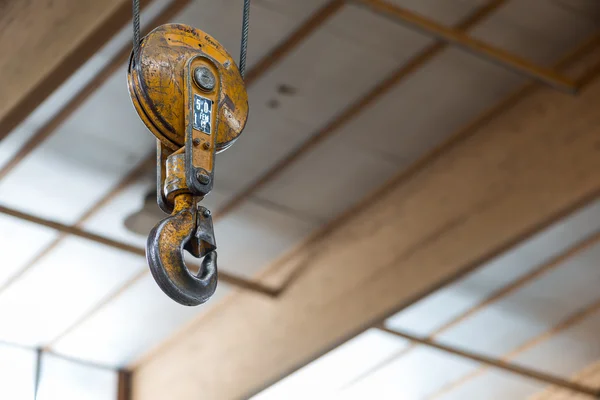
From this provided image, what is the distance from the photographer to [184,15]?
1127 centimetres

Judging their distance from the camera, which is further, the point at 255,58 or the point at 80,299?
the point at 80,299

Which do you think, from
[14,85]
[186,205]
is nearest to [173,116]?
[186,205]

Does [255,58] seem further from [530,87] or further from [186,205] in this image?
[186,205]

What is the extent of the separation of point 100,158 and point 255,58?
250cm

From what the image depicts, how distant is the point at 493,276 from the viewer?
52.3ft

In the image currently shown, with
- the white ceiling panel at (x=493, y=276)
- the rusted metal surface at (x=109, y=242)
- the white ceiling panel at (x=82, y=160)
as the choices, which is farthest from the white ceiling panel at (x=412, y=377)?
the white ceiling panel at (x=82, y=160)

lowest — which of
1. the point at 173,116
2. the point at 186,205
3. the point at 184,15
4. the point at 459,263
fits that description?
the point at 186,205

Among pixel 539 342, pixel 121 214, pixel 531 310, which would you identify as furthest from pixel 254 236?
pixel 539 342

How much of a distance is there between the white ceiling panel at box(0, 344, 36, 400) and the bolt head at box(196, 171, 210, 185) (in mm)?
13486

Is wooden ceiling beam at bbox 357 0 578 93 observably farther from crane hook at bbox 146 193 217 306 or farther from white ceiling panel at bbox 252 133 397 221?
crane hook at bbox 146 193 217 306

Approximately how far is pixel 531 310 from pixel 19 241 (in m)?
7.12

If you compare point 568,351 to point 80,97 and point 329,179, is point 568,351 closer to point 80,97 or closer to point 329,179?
point 329,179

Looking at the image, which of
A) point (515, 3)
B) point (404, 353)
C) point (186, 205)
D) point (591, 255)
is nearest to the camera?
point (186, 205)

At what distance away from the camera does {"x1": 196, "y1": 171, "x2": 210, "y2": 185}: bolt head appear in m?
4.02
